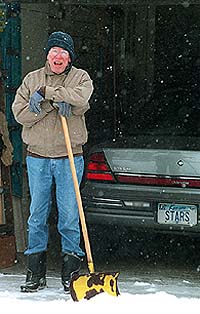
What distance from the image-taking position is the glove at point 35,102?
5.36 meters

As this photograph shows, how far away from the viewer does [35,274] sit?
5789 mm

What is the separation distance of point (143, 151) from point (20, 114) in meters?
1.51

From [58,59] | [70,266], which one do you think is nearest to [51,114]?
[58,59]

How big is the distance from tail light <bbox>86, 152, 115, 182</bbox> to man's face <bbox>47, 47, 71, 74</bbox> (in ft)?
4.81

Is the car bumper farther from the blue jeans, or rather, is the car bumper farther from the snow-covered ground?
the blue jeans

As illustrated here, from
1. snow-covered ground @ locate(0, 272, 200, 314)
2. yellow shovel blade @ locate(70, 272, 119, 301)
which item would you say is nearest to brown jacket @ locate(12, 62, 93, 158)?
yellow shovel blade @ locate(70, 272, 119, 301)

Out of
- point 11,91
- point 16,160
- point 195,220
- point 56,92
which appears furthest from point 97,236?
point 56,92

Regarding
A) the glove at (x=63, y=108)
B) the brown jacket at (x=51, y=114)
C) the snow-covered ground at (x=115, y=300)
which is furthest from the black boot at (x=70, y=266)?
the glove at (x=63, y=108)

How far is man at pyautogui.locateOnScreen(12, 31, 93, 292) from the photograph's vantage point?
215 inches

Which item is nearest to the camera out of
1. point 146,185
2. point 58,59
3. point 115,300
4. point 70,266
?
point 115,300

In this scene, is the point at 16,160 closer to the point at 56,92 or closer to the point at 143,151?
the point at 143,151

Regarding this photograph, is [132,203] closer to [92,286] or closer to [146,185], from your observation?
[146,185]

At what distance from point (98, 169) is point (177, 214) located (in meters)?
0.82

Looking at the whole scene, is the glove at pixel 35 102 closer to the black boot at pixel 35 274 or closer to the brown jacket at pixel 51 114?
the brown jacket at pixel 51 114
